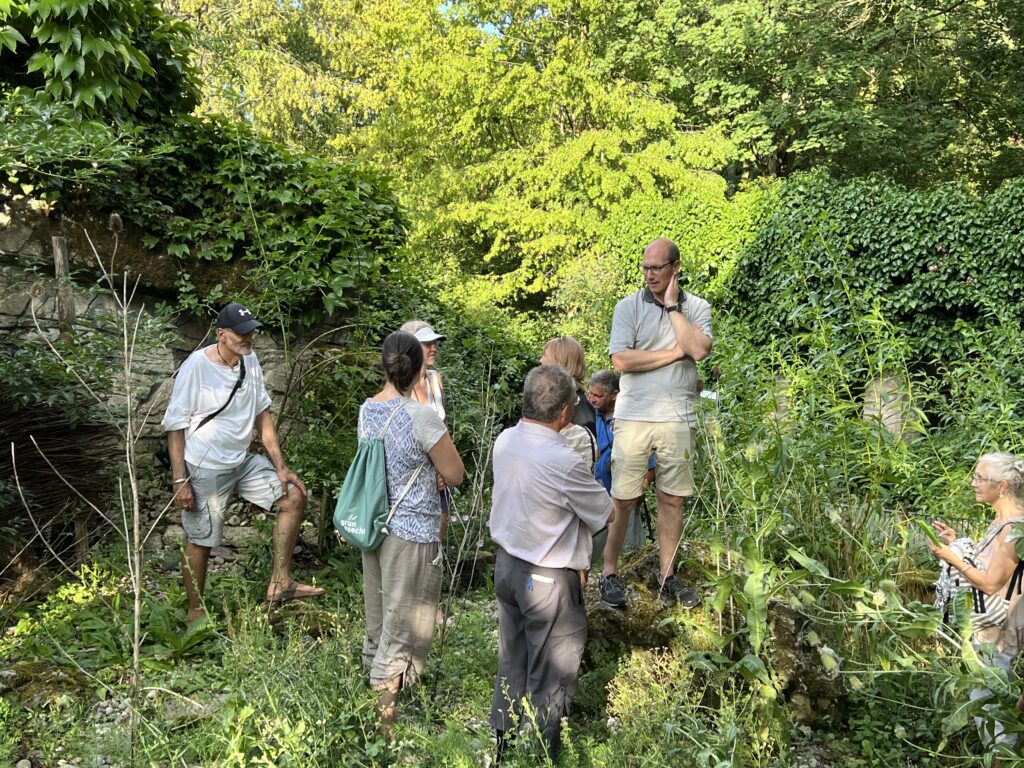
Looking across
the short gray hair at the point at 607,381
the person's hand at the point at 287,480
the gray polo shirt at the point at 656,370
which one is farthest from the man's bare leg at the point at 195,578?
the short gray hair at the point at 607,381

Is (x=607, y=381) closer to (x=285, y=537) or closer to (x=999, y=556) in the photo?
(x=285, y=537)

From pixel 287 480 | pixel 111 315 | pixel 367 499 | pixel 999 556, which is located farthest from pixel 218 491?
pixel 999 556

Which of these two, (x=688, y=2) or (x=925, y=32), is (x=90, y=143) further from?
(x=925, y=32)

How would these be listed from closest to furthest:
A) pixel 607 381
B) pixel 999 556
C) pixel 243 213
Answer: pixel 999 556 → pixel 607 381 → pixel 243 213

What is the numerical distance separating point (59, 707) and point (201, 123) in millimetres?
4721

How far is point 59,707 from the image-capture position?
3893 millimetres

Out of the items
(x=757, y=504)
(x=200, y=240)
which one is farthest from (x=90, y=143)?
(x=757, y=504)

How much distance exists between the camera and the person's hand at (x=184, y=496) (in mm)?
4543

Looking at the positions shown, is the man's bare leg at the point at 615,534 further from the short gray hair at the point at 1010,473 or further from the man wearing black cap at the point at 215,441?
the man wearing black cap at the point at 215,441

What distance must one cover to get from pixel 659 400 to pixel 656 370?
0.15 meters

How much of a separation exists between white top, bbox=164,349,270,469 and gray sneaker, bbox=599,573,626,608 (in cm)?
213

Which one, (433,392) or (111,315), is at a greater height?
(111,315)

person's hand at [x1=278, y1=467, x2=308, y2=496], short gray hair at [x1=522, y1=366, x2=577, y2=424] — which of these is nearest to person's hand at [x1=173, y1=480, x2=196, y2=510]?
person's hand at [x1=278, y1=467, x2=308, y2=496]

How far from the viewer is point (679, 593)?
161 inches
